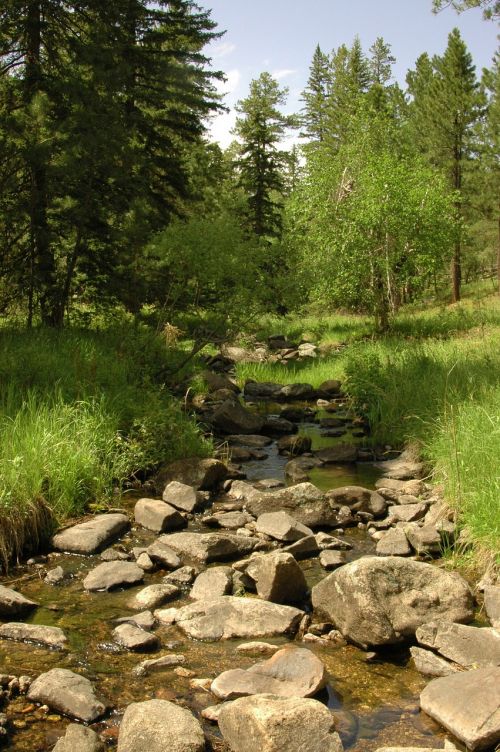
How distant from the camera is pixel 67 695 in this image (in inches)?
148

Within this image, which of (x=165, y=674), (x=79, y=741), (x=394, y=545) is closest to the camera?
(x=79, y=741)

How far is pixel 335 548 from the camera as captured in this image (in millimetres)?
6383

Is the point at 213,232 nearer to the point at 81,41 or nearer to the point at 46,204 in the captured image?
the point at 46,204

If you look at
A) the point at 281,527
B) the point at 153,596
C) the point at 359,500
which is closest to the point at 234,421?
the point at 359,500

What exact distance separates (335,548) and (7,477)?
310 centimetres

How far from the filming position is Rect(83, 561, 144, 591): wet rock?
17.9ft

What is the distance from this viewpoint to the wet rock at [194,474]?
815 cm

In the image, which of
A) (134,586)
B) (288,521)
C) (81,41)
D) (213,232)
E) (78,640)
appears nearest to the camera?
(78,640)

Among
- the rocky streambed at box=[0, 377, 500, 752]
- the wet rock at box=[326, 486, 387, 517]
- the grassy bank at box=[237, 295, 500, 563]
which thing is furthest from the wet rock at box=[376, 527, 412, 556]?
the wet rock at box=[326, 486, 387, 517]

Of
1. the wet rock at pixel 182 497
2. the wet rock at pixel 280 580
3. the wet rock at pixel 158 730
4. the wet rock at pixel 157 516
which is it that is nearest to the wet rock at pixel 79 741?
the wet rock at pixel 158 730

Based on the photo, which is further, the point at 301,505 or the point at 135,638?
the point at 301,505

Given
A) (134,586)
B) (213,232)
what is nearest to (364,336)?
(213,232)

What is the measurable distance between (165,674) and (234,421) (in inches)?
289

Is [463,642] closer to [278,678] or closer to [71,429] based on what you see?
[278,678]
